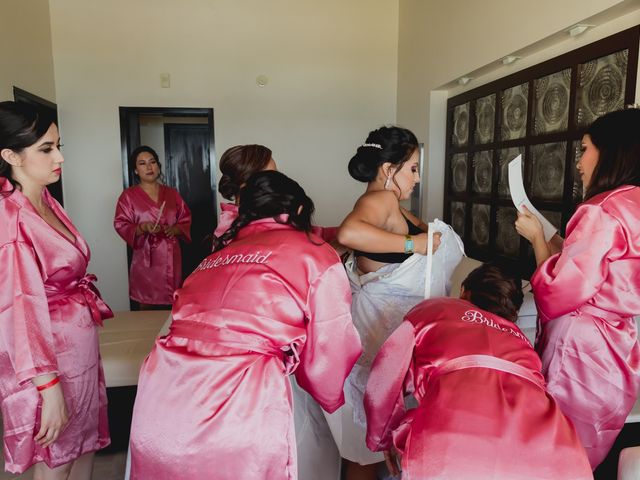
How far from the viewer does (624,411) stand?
1368 millimetres

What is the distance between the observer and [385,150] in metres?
1.67

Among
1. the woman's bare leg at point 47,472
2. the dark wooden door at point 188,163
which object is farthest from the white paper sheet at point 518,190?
the dark wooden door at point 188,163

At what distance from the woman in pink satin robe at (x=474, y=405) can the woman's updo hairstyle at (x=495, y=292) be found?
0.40 ft

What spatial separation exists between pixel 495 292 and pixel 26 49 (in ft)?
12.1

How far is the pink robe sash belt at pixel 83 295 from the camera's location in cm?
138

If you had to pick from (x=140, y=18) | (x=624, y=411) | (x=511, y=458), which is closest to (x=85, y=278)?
(x=511, y=458)

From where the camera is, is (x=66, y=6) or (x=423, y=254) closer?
(x=423, y=254)

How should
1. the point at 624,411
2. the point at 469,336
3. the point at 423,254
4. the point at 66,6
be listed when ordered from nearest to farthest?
1. the point at 469,336
2. the point at 624,411
3. the point at 423,254
4. the point at 66,6

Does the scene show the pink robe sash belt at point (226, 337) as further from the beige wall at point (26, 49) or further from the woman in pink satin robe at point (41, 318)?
the beige wall at point (26, 49)

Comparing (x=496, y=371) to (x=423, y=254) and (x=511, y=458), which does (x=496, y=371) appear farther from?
(x=423, y=254)

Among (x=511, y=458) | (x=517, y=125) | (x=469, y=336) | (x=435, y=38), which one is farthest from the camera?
(x=435, y=38)

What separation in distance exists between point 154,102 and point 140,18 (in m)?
0.68

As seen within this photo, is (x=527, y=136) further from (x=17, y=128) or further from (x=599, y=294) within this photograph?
(x=17, y=128)

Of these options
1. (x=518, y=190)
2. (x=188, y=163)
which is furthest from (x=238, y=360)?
(x=188, y=163)
